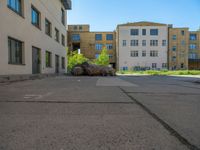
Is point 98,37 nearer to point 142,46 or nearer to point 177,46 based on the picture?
point 142,46

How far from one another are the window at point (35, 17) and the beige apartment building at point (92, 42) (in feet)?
108

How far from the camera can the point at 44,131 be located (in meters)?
2.06

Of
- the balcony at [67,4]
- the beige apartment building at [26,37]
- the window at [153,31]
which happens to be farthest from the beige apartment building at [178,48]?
the beige apartment building at [26,37]

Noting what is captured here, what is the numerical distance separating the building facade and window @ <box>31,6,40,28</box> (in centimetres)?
3172

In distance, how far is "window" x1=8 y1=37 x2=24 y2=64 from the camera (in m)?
9.34

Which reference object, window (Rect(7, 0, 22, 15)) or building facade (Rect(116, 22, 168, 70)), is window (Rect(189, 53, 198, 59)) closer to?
building facade (Rect(116, 22, 168, 70))

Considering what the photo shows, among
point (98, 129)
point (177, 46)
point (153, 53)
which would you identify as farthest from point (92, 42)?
point (98, 129)

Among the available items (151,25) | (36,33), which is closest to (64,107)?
(36,33)

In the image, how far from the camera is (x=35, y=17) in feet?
43.5

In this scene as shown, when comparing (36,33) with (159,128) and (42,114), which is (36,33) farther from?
(159,128)

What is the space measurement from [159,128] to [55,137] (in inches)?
48.8

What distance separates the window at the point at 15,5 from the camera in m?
9.37

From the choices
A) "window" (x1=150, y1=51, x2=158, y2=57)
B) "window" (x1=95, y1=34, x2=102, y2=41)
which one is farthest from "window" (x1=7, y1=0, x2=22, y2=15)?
"window" (x1=150, y1=51, x2=158, y2=57)

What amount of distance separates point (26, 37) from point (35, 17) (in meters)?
2.94
